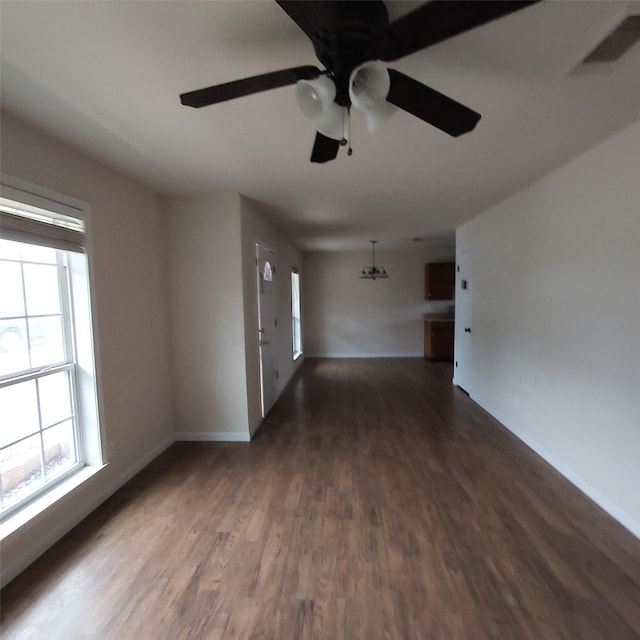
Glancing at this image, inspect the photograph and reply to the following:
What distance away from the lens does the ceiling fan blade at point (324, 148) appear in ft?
5.52

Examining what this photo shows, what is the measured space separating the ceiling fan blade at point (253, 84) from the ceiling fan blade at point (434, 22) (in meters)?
0.24

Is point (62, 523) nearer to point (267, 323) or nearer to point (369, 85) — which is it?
point (267, 323)

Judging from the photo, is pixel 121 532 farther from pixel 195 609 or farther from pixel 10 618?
pixel 195 609

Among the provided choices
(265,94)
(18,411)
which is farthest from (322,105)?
(18,411)

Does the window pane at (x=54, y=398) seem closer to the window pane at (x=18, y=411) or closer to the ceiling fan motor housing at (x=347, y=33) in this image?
the window pane at (x=18, y=411)

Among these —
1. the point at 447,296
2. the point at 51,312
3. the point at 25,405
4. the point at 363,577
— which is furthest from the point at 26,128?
the point at 447,296

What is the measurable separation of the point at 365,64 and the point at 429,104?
33 cm

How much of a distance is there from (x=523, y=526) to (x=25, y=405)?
3.03 m

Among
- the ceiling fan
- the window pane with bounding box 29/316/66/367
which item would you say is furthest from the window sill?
the ceiling fan

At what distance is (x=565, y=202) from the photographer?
8.90ft

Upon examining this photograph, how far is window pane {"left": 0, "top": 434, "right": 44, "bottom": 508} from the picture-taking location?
1938mm

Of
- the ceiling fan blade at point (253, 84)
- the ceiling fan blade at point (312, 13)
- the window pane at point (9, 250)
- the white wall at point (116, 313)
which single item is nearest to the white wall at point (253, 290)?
the white wall at point (116, 313)

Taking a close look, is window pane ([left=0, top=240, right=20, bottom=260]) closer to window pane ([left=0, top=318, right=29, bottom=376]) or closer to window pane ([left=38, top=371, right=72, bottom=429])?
window pane ([left=0, top=318, right=29, bottom=376])

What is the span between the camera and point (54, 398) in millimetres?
2262
